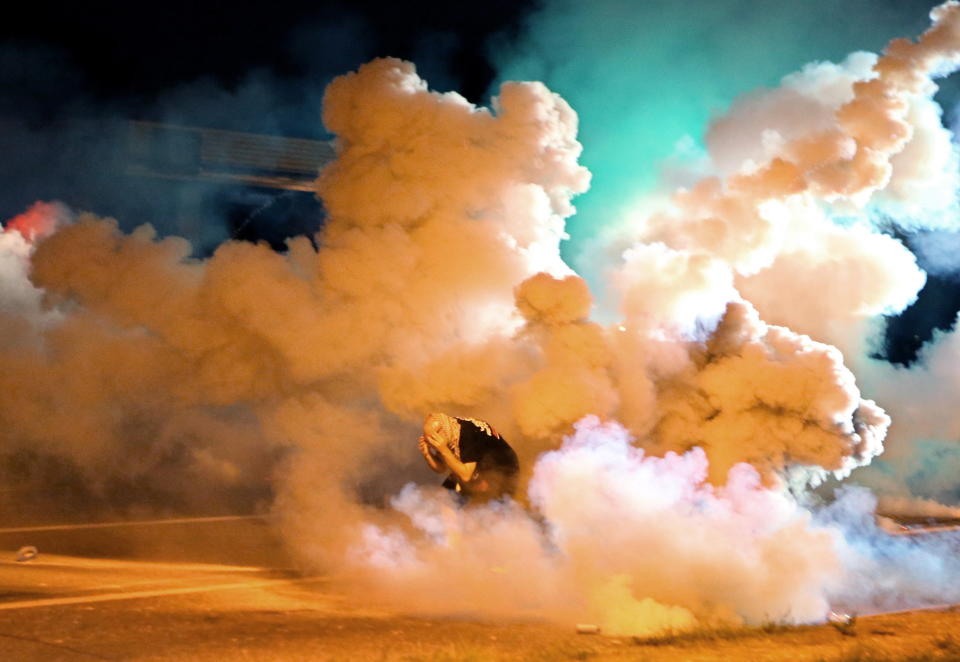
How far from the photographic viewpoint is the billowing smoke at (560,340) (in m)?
8.19

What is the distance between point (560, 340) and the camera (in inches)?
378

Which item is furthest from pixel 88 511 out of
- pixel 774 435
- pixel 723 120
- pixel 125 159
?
pixel 125 159

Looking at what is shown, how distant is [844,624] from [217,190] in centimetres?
1473

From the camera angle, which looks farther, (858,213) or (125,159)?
(125,159)

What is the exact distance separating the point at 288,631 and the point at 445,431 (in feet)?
9.29

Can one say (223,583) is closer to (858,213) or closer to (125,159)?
(858,213)

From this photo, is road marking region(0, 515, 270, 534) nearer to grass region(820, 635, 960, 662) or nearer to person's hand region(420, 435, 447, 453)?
person's hand region(420, 435, 447, 453)

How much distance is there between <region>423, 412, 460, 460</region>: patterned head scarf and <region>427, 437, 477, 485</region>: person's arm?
0.12 ft

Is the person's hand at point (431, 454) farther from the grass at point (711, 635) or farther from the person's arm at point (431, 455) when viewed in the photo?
the grass at point (711, 635)

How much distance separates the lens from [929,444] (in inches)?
589

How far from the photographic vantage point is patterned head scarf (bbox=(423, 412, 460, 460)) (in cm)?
921

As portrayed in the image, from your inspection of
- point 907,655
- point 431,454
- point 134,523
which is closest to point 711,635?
point 907,655

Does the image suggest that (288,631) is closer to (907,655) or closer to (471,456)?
(471,456)

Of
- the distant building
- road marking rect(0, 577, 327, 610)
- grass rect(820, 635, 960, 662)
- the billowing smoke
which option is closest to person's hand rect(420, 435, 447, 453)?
the billowing smoke
